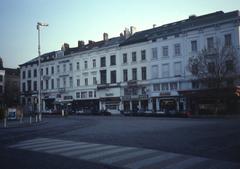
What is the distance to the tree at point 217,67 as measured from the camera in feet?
122

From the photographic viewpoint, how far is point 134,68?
175ft

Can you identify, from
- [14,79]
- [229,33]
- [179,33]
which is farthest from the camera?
[14,79]

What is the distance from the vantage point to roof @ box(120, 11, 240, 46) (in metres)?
42.7

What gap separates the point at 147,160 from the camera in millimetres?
8945

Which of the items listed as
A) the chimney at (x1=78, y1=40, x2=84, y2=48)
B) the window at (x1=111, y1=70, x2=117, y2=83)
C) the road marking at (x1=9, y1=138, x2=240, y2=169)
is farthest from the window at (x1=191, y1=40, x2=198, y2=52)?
the road marking at (x1=9, y1=138, x2=240, y2=169)

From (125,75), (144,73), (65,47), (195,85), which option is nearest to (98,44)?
(65,47)

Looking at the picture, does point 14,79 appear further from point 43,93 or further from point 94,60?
point 94,60

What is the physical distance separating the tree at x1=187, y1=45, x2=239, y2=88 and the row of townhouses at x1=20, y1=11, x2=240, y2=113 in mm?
2757

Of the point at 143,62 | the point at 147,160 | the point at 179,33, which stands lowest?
the point at 147,160

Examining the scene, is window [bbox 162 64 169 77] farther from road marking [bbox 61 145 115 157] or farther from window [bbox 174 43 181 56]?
road marking [bbox 61 145 115 157]

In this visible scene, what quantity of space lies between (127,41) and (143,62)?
6269mm

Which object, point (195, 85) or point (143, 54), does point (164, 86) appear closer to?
point (195, 85)

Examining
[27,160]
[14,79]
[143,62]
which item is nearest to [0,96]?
[14,79]

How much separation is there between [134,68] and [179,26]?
11.9 metres
